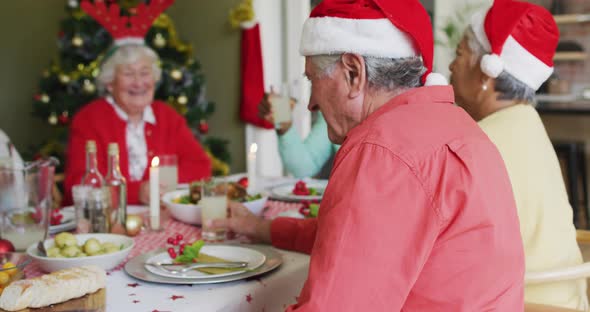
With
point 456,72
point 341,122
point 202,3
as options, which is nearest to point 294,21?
point 202,3

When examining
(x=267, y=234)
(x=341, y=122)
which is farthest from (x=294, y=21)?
(x=341, y=122)

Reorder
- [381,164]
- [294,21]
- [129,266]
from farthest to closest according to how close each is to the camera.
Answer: [294,21]
[129,266]
[381,164]

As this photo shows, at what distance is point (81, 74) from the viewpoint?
4266mm

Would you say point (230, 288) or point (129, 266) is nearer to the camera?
point (230, 288)

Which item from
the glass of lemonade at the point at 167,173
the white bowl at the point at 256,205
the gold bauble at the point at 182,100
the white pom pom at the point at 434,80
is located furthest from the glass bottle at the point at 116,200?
the gold bauble at the point at 182,100

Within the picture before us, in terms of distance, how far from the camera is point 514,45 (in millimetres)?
1742

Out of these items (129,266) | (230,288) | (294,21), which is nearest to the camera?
(230,288)

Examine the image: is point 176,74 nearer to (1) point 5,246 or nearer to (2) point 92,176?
(2) point 92,176

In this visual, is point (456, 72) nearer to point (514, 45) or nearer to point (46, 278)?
point (514, 45)

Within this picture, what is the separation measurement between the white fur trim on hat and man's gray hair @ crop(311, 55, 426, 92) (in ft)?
0.03

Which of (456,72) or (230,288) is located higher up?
(456,72)

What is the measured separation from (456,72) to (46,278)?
4.42 feet

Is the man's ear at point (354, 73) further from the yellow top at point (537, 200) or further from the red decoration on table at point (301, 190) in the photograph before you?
the red decoration on table at point (301, 190)

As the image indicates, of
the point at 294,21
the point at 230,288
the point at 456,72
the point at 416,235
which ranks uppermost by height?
the point at 294,21
